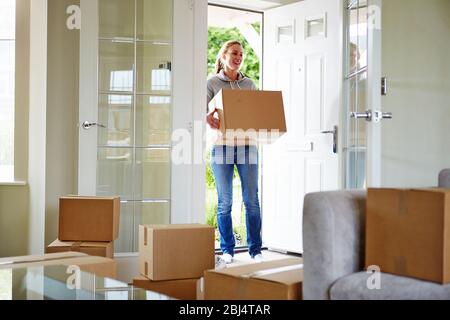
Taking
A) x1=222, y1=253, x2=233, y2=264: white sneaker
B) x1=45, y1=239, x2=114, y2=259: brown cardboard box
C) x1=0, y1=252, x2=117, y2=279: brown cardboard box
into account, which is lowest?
x1=222, y1=253, x2=233, y2=264: white sneaker

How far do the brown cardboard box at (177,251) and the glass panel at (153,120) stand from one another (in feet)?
3.56

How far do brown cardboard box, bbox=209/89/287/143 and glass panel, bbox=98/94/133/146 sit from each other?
2.06ft

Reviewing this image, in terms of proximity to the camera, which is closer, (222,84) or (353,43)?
(353,43)

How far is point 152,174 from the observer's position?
404 cm

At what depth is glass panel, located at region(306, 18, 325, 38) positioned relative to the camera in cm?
454

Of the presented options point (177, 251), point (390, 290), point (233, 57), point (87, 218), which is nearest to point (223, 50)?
point (233, 57)

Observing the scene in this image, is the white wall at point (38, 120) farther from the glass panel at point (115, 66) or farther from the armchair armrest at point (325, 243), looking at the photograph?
the armchair armrest at point (325, 243)

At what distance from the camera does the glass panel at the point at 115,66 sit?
390 cm

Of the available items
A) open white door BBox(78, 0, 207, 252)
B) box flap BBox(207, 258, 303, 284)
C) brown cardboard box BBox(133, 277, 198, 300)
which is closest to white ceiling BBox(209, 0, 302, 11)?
open white door BBox(78, 0, 207, 252)

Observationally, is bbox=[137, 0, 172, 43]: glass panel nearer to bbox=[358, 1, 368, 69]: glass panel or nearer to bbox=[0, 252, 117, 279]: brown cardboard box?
bbox=[358, 1, 368, 69]: glass panel

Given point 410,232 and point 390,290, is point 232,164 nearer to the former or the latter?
point 410,232

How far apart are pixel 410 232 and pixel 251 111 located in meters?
1.91

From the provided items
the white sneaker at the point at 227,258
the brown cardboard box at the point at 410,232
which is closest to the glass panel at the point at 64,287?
the brown cardboard box at the point at 410,232
